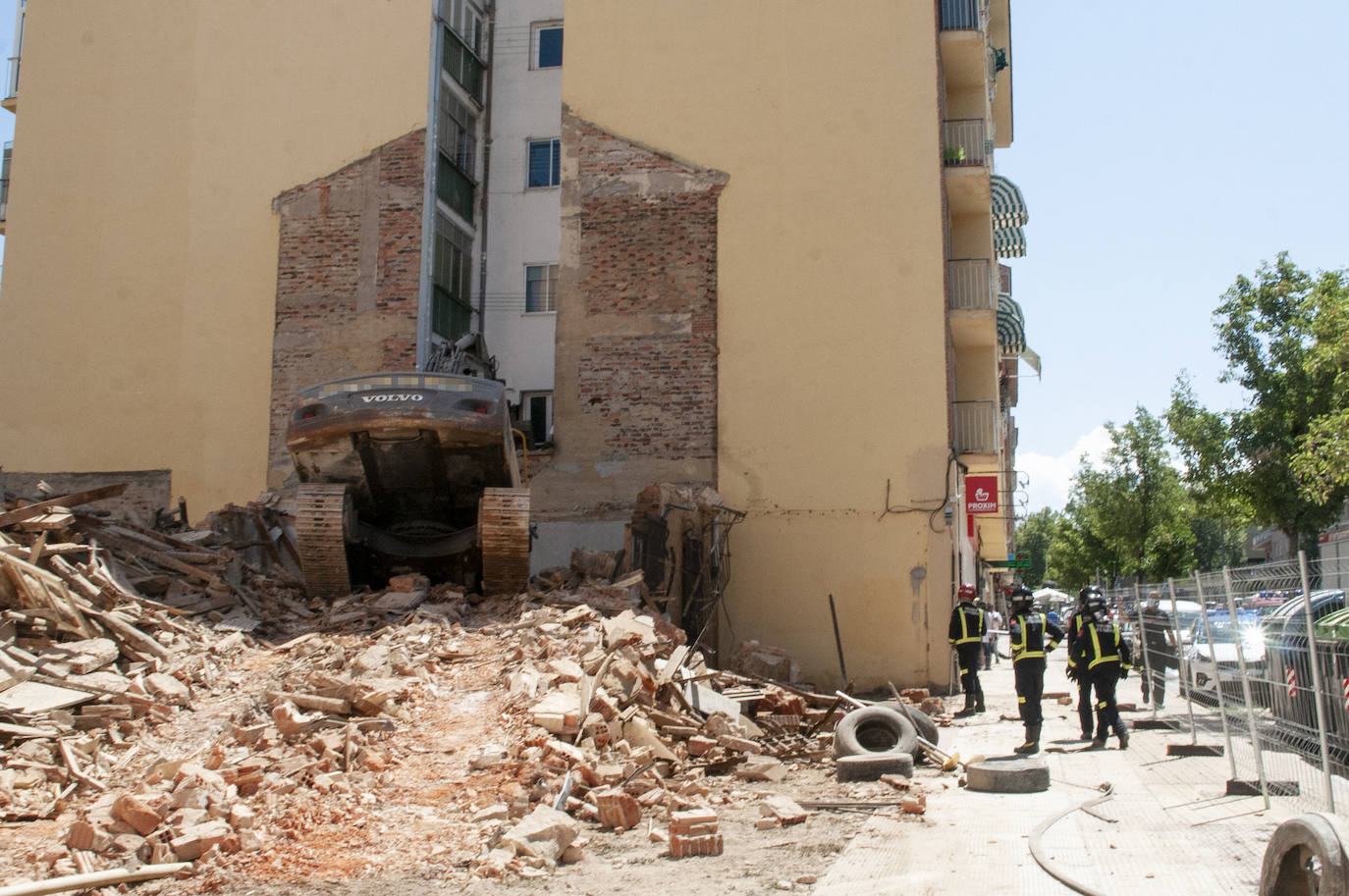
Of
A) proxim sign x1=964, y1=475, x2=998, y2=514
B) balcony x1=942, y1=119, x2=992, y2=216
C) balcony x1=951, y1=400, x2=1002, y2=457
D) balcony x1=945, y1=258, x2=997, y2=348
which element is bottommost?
proxim sign x1=964, y1=475, x2=998, y2=514

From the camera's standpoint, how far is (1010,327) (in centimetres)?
2695

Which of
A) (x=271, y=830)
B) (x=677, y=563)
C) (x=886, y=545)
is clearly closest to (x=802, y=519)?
(x=886, y=545)

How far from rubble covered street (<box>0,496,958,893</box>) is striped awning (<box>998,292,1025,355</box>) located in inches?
614

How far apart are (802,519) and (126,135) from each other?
1385 centimetres

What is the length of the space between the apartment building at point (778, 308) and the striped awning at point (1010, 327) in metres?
6.27

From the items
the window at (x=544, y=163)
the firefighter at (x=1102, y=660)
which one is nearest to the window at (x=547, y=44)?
the window at (x=544, y=163)

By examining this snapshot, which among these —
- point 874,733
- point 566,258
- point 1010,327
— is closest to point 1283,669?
point 874,733

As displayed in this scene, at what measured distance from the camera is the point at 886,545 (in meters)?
18.2

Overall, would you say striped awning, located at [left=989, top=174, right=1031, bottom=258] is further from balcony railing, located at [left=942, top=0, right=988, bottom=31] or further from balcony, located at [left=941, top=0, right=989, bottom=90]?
balcony railing, located at [left=942, top=0, right=988, bottom=31]

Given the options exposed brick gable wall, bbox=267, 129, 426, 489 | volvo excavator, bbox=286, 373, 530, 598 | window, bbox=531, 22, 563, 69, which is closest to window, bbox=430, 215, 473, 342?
exposed brick gable wall, bbox=267, 129, 426, 489

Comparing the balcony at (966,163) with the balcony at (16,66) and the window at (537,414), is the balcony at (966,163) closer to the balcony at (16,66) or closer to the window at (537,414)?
the window at (537,414)

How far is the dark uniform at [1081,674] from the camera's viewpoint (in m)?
Result: 11.8

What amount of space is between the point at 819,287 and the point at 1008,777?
1114 centimetres

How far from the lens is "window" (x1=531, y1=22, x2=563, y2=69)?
2231 cm
